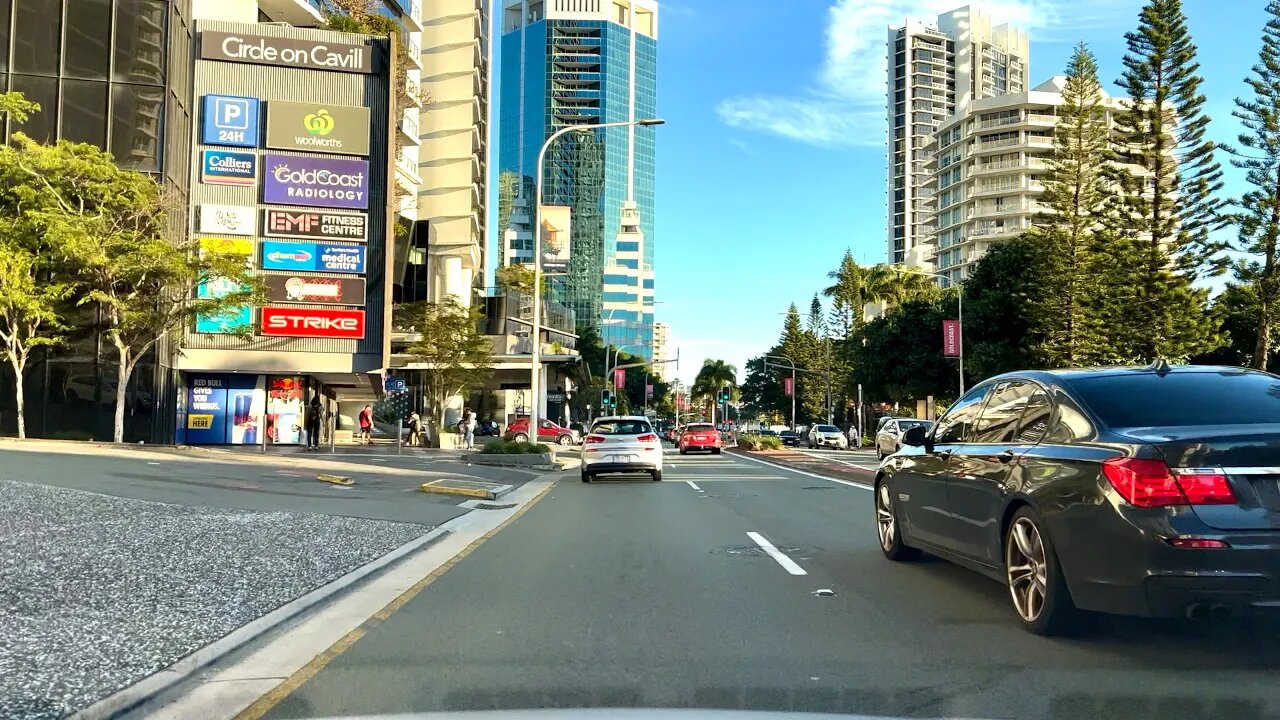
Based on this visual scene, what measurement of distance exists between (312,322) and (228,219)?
4.87 meters

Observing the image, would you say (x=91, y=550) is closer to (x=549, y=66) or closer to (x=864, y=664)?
(x=864, y=664)

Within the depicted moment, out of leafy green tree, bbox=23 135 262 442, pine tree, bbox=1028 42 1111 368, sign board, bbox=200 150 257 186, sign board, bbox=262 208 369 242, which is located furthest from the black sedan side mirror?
pine tree, bbox=1028 42 1111 368

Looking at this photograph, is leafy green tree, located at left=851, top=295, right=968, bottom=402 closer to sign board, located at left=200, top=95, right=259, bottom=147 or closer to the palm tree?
sign board, located at left=200, top=95, right=259, bottom=147

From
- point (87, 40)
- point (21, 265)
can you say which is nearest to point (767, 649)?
point (21, 265)

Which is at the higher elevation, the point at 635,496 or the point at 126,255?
the point at 126,255

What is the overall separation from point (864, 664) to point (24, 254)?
1152 inches

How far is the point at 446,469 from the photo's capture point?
24.7 meters

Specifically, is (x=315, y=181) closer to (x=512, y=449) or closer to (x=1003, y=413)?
(x=512, y=449)

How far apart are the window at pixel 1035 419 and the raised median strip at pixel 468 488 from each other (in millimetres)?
11815

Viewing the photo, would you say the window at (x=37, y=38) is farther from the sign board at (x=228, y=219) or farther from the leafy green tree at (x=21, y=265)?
the sign board at (x=228, y=219)

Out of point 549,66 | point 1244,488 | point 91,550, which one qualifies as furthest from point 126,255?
point 549,66

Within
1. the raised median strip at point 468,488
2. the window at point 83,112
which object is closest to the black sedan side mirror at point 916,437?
the raised median strip at point 468,488

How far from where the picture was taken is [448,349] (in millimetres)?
43188

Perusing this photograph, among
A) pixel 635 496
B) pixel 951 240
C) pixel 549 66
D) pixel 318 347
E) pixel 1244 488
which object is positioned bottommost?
pixel 635 496
